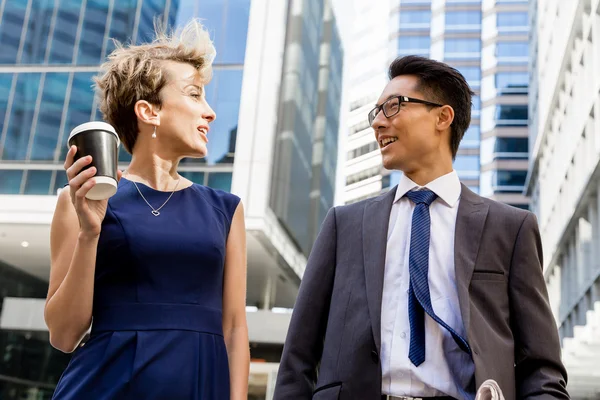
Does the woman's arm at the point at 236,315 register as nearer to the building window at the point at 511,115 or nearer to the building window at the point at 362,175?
the building window at the point at 511,115

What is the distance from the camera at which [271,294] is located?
1136 inches

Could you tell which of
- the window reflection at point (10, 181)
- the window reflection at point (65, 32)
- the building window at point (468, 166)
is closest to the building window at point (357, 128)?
the building window at point (468, 166)

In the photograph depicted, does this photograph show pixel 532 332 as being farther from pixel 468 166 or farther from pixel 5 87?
pixel 468 166

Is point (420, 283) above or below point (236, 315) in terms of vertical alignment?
above

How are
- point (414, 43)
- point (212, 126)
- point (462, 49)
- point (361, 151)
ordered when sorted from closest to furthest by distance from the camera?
point (212, 126), point (462, 49), point (414, 43), point (361, 151)

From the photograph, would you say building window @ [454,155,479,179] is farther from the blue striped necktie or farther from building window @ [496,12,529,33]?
the blue striped necktie

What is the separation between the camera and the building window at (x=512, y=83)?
82.8 metres

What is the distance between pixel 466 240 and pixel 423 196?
0.28m

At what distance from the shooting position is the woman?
2.54 meters

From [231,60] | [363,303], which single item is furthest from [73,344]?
[231,60]

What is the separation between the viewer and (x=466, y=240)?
3.03 meters

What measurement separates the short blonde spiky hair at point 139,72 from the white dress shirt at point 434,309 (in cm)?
103

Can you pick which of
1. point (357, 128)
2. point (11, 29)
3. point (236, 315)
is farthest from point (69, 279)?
point (357, 128)

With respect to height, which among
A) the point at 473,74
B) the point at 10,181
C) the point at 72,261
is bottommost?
the point at 72,261
